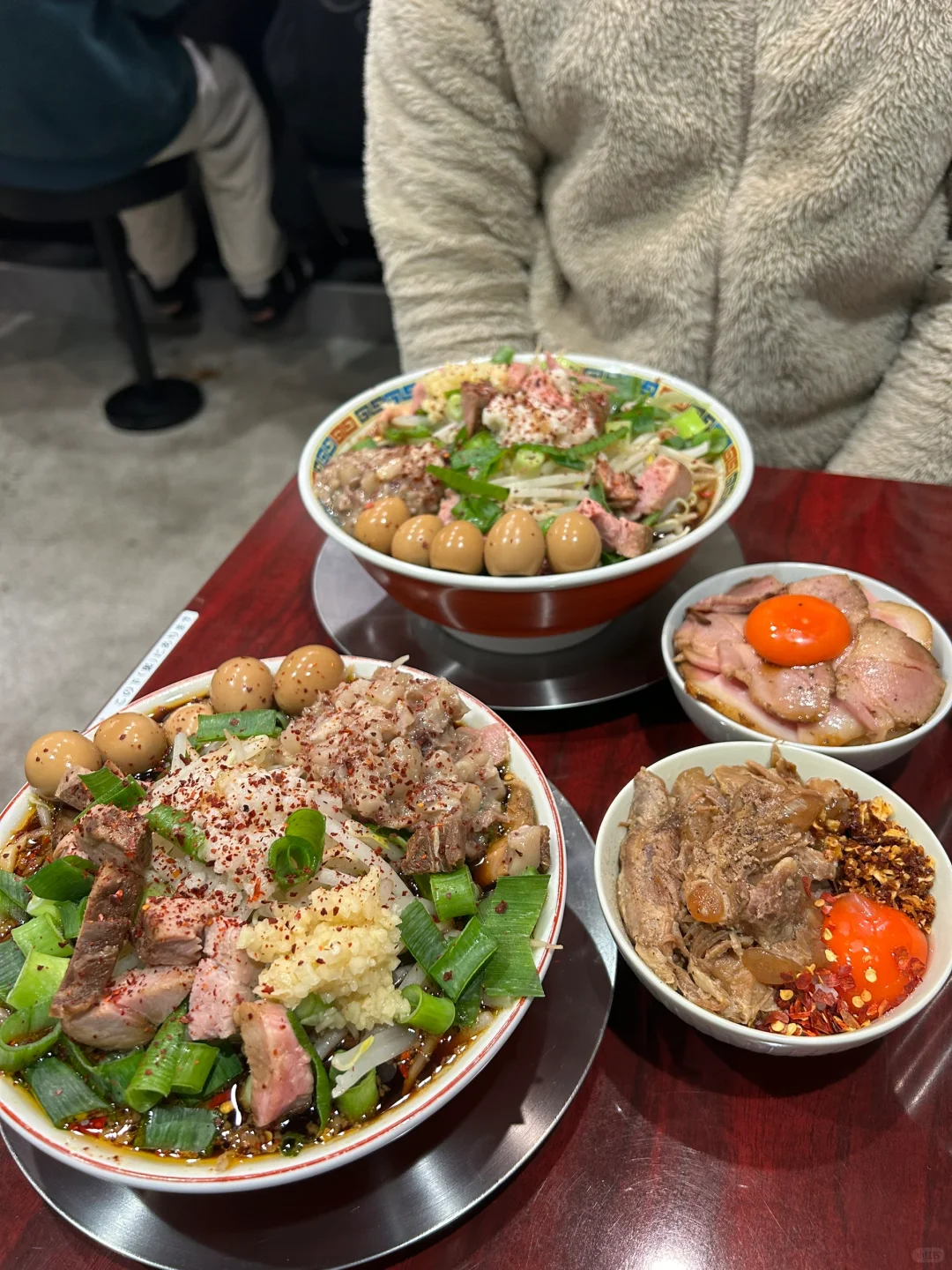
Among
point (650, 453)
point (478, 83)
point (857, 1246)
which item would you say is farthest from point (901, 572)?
point (478, 83)

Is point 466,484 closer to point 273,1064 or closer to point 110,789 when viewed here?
point 110,789

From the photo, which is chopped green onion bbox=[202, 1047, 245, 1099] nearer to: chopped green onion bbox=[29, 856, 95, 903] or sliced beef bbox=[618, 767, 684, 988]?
chopped green onion bbox=[29, 856, 95, 903]

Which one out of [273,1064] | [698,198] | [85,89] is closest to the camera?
[273,1064]

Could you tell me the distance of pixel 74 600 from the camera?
133 inches

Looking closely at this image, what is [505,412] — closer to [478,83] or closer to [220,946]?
[478,83]

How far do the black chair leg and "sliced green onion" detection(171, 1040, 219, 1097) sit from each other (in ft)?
12.7

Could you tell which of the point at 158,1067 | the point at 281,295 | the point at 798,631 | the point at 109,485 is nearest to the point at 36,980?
the point at 158,1067

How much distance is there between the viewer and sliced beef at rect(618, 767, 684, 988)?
0.89 meters

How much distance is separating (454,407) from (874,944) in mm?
1099

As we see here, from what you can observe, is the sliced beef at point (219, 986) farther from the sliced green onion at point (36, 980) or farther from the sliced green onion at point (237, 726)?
the sliced green onion at point (237, 726)

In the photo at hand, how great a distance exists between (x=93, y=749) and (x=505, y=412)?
853 millimetres

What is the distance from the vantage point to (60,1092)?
783 millimetres

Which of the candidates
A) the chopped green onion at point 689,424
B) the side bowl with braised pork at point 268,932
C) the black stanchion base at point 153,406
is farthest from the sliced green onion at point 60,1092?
the black stanchion base at point 153,406

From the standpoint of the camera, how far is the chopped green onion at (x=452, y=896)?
35.3 inches
